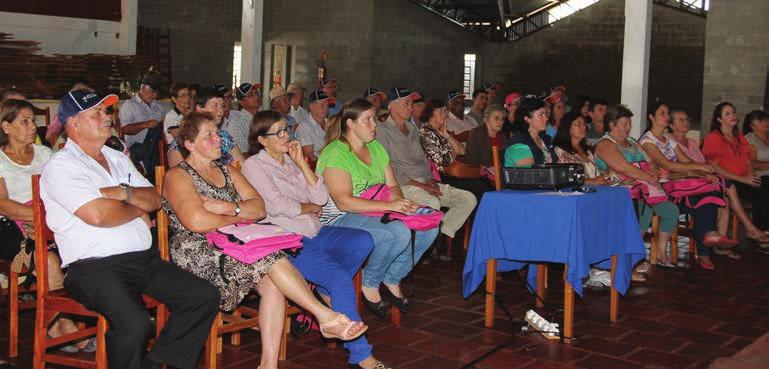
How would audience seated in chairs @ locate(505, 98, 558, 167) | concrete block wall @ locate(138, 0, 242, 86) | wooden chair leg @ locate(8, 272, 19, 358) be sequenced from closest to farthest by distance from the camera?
wooden chair leg @ locate(8, 272, 19, 358) < audience seated in chairs @ locate(505, 98, 558, 167) < concrete block wall @ locate(138, 0, 242, 86)

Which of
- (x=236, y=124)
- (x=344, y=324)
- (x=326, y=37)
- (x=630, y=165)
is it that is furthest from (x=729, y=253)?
(x=326, y=37)

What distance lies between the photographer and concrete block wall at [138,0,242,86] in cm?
1475

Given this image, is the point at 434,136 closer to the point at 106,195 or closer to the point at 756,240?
the point at 756,240

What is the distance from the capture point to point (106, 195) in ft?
11.3

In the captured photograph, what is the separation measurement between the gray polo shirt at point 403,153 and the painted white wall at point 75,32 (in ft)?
19.9

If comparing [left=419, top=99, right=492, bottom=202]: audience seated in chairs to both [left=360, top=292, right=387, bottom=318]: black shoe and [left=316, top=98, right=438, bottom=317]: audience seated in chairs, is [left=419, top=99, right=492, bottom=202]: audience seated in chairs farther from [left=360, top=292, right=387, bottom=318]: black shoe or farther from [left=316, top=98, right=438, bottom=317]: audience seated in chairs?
[left=360, top=292, right=387, bottom=318]: black shoe

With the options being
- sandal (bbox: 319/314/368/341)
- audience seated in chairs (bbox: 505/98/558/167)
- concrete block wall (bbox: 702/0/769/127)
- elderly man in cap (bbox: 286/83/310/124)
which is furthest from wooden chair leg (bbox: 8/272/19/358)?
concrete block wall (bbox: 702/0/769/127)

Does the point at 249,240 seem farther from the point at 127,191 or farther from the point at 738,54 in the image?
the point at 738,54

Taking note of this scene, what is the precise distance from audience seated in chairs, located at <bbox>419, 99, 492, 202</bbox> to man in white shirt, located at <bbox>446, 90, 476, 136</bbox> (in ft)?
6.98

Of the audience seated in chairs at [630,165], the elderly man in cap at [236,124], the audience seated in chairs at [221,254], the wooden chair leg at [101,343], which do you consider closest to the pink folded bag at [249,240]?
the audience seated in chairs at [221,254]

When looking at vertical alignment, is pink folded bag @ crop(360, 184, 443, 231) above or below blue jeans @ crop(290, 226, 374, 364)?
above

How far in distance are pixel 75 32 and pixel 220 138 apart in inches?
299

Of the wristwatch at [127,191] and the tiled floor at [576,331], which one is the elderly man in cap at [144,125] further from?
the wristwatch at [127,191]

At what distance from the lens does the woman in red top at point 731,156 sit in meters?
7.12
